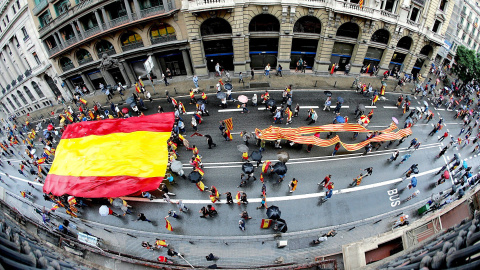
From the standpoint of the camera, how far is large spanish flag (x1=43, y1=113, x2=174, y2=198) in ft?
76.8

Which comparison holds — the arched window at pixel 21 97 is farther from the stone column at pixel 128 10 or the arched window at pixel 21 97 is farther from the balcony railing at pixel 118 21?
the stone column at pixel 128 10

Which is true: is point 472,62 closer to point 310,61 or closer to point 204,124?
point 310,61

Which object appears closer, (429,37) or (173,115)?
(173,115)

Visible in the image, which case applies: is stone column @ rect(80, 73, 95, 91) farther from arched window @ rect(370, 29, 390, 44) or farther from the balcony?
arched window @ rect(370, 29, 390, 44)

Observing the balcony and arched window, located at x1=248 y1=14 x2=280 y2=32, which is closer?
arched window, located at x1=248 y1=14 x2=280 y2=32

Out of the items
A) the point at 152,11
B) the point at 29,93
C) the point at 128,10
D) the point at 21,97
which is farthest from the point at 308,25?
the point at 21,97

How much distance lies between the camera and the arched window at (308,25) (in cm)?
3759

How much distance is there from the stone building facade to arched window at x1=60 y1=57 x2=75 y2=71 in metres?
0.17

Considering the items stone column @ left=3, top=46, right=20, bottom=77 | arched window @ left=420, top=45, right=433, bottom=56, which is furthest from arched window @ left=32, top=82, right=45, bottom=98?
arched window @ left=420, top=45, right=433, bottom=56

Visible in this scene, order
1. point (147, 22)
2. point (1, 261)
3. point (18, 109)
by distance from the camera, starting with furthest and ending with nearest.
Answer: point (18, 109), point (147, 22), point (1, 261)

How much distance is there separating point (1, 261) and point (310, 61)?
144 feet

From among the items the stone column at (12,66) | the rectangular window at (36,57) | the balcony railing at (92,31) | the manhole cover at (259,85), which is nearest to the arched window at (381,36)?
the manhole cover at (259,85)

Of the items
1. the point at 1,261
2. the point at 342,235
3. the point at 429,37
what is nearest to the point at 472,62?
the point at 429,37

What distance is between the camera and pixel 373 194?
25844 mm
